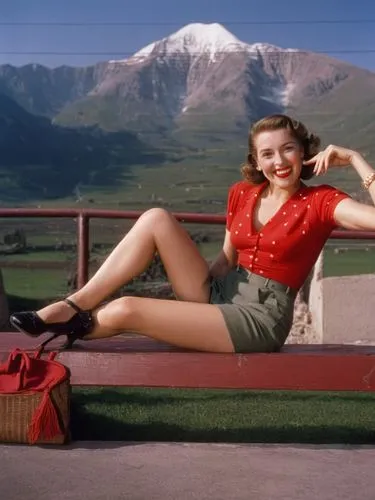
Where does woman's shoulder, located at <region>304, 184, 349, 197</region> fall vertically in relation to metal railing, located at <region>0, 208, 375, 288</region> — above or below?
above

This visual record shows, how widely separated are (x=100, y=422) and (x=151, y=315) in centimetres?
126

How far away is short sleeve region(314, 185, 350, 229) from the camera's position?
10.8 feet

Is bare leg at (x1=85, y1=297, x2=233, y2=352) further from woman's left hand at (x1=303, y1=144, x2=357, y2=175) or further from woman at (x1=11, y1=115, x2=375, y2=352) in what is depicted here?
woman's left hand at (x1=303, y1=144, x2=357, y2=175)

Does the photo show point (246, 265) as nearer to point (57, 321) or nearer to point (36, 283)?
point (57, 321)

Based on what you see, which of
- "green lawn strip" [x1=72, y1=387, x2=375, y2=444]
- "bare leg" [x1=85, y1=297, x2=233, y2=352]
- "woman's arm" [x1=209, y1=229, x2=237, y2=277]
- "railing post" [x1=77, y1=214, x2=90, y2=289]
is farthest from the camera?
"railing post" [x1=77, y1=214, x2=90, y2=289]

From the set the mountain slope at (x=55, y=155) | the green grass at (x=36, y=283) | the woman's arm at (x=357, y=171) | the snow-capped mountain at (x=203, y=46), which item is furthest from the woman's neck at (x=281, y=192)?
the snow-capped mountain at (x=203, y=46)

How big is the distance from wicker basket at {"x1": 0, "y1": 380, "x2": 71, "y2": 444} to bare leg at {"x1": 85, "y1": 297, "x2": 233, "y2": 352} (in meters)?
0.30

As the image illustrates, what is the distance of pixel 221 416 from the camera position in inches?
180

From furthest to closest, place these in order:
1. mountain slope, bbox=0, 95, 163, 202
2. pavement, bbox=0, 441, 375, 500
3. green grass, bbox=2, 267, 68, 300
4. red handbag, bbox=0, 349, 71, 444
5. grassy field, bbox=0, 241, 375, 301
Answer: mountain slope, bbox=0, 95, 163, 202, green grass, bbox=2, 267, 68, 300, grassy field, bbox=0, 241, 375, 301, red handbag, bbox=0, 349, 71, 444, pavement, bbox=0, 441, 375, 500

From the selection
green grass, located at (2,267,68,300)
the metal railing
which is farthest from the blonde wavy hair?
green grass, located at (2,267,68,300)

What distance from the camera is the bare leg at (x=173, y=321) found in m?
3.25

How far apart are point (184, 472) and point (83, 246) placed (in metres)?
2.15

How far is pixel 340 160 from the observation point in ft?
11.3

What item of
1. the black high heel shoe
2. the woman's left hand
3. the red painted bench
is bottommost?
the red painted bench
